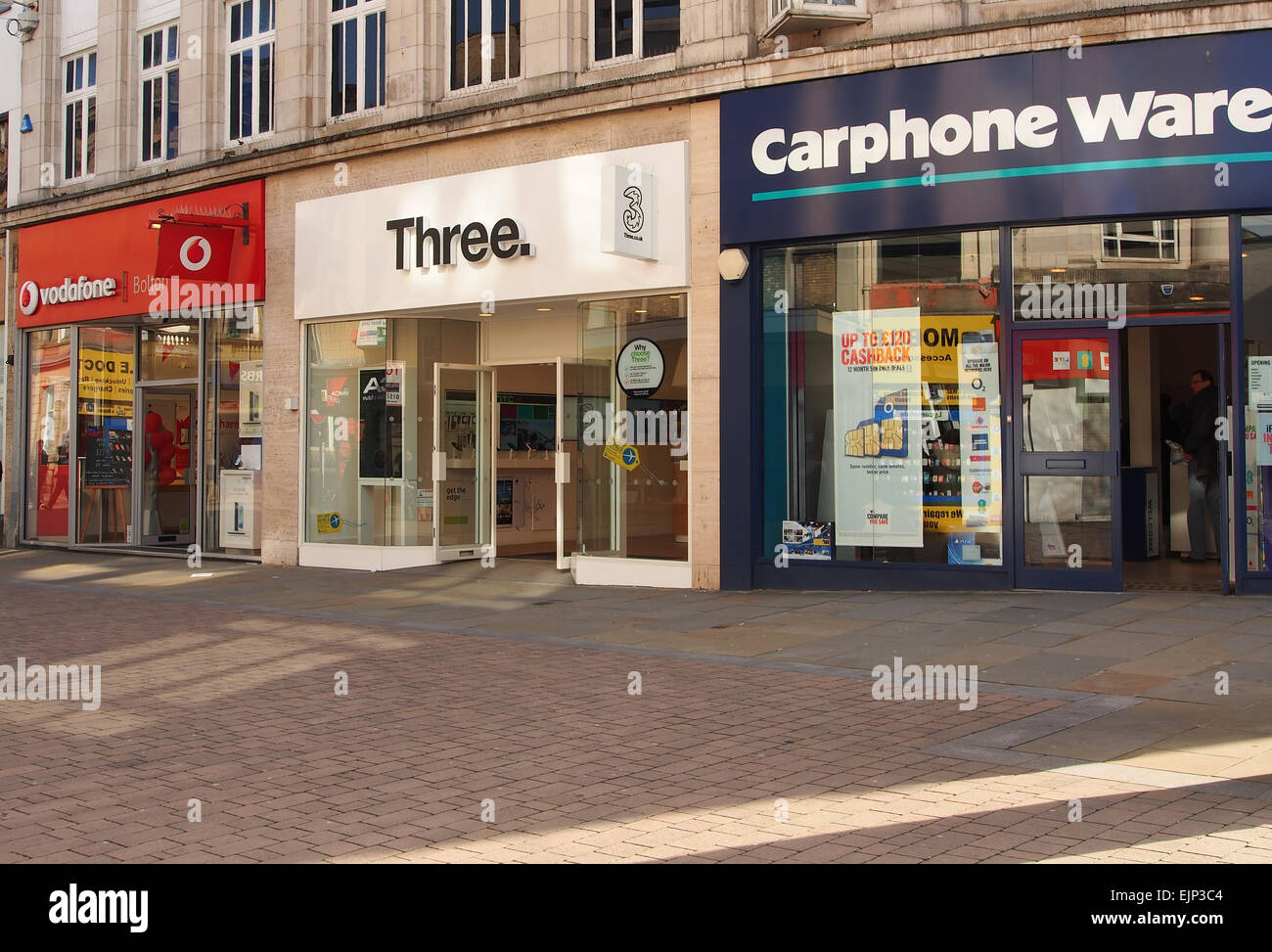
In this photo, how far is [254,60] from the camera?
1900cm

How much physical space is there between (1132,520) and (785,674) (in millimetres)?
8151

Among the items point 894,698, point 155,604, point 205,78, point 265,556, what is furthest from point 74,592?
point 894,698

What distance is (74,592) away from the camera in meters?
15.0

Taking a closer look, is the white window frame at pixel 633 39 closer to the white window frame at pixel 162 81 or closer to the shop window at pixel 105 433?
the white window frame at pixel 162 81

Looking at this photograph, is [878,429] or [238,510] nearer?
[878,429]

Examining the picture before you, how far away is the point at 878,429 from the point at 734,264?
2.35m

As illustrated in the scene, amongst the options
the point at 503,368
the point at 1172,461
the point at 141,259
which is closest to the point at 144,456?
the point at 141,259

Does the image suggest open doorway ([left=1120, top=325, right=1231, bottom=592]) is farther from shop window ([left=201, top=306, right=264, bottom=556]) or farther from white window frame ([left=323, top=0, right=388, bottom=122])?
shop window ([left=201, top=306, right=264, bottom=556])

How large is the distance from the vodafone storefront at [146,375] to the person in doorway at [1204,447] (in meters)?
12.3

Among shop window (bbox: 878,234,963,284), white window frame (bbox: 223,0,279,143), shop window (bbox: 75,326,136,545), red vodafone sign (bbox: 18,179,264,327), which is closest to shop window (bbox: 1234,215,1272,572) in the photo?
shop window (bbox: 878,234,963,284)

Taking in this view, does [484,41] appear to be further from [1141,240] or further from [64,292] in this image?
[64,292]

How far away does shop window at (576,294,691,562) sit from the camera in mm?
14117

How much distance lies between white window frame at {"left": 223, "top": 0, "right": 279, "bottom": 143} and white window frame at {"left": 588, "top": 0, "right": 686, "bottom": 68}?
18.2ft

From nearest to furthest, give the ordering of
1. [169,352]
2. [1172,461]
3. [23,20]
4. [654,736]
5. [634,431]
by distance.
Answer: [654,736], [634,431], [1172,461], [169,352], [23,20]
